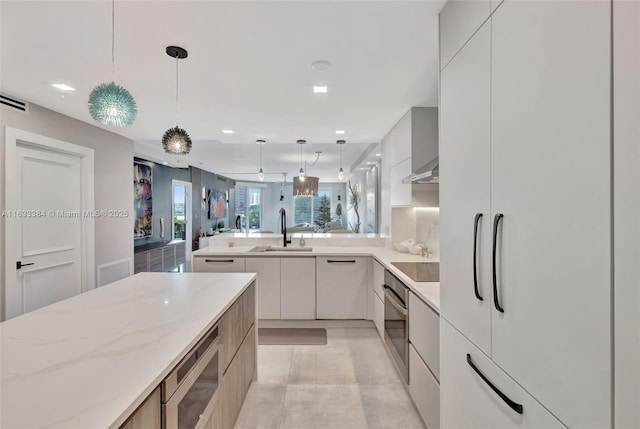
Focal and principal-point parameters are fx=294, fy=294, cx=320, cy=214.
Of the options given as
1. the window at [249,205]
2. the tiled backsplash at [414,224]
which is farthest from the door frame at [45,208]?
the window at [249,205]

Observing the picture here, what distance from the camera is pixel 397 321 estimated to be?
2.44 meters

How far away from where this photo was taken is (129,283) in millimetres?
2023

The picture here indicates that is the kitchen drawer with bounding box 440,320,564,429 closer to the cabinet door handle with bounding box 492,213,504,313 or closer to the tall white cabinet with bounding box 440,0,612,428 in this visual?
the tall white cabinet with bounding box 440,0,612,428

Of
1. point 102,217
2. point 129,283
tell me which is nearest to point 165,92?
point 129,283

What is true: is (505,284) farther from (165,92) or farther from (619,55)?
(165,92)

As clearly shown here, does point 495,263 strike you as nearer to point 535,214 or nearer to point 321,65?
point 535,214

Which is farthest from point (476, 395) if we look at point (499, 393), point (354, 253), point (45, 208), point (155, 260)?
point (155, 260)

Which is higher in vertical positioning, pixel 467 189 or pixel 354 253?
pixel 467 189

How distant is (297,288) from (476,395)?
8.71 ft

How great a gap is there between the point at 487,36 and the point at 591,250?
85cm

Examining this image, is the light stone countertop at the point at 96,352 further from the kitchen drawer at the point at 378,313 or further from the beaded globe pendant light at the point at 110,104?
the kitchen drawer at the point at 378,313

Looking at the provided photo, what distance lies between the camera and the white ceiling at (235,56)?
5.09 feet

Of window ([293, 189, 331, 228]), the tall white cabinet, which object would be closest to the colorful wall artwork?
the tall white cabinet

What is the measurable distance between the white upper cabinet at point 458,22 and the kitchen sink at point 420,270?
1448mm
